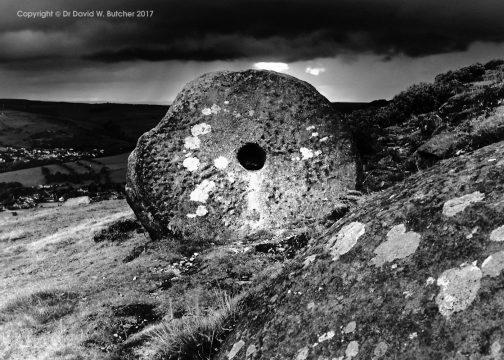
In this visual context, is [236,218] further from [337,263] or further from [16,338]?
[337,263]

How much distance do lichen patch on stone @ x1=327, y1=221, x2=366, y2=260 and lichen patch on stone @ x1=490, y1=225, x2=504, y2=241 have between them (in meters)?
Result: 1.09

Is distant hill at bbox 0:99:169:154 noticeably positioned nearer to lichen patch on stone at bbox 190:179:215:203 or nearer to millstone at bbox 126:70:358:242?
millstone at bbox 126:70:358:242

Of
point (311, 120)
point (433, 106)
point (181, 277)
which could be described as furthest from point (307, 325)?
point (433, 106)

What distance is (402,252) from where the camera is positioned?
337 centimetres

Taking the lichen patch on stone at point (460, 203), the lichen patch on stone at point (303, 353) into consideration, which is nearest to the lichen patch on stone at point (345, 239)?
the lichen patch on stone at point (460, 203)

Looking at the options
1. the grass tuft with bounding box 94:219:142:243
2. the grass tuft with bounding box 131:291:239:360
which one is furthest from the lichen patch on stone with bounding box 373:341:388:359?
the grass tuft with bounding box 94:219:142:243

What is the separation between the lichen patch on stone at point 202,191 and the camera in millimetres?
11048

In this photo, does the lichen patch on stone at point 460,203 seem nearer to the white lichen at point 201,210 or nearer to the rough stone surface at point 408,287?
the rough stone surface at point 408,287

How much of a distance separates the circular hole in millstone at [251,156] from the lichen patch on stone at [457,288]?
869cm

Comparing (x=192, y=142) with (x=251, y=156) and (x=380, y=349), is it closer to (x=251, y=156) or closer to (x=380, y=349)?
(x=251, y=156)

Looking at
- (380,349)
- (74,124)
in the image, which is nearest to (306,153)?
(380,349)

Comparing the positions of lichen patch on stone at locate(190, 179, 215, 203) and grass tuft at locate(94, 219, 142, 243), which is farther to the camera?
grass tuft at locate(94, 219, 142, 243)

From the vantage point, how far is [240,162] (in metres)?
11.5

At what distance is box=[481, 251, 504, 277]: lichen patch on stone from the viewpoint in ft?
8.93
